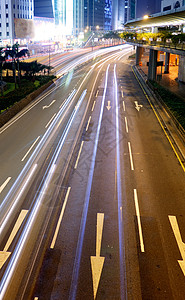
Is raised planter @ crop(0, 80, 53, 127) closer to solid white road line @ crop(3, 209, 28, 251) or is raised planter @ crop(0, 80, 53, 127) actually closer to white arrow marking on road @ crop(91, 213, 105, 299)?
solid white road line @ crop(3, 209, 28, 251)

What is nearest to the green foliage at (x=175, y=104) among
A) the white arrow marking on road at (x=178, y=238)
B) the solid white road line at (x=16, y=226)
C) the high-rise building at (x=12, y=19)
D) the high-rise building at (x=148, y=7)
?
the white arrow marking on road at (x=178, y=238)

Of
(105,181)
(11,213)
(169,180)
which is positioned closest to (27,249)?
(11,213)

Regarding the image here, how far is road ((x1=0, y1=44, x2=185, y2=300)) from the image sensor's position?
12.7m

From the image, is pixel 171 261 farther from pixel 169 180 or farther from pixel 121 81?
pixel 121 81

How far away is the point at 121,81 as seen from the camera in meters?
66.4

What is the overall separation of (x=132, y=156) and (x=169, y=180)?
5.07 metres

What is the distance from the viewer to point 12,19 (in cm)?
14862

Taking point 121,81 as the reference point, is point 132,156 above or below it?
below

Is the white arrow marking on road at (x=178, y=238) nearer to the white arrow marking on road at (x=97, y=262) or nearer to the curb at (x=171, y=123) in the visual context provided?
the white arrow marking on road at (x=97, y=262)

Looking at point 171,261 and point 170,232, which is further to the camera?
point 170,232

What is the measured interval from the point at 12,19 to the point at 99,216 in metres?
152

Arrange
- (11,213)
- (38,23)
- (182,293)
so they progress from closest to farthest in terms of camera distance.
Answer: (182,293)
(11,213)
(38,23)

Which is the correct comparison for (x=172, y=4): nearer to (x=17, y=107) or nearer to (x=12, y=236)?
(x=17, y=107)

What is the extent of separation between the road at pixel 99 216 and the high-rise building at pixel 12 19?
12996 centimetres
